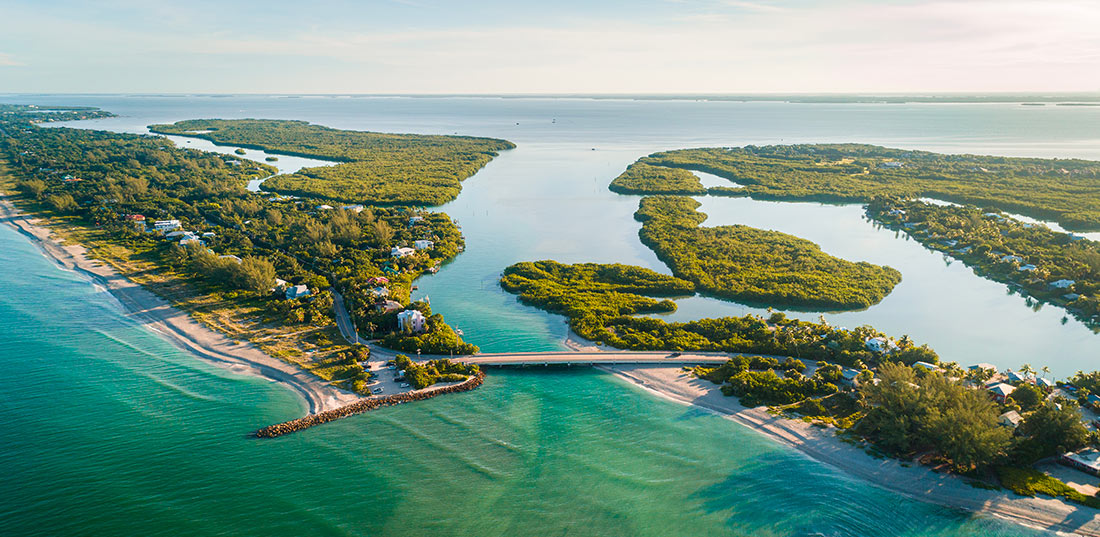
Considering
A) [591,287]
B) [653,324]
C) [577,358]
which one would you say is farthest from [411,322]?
[653,324]

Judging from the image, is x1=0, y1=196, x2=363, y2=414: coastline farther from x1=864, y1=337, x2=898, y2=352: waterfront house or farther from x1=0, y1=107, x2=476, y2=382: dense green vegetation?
x1=864, y1=337, x2=898, y2=352: waterfront house

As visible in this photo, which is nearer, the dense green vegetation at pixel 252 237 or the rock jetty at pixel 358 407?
the rock jetty at pixel 358 407

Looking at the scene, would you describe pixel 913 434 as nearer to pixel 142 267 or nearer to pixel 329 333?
pixel 329 333

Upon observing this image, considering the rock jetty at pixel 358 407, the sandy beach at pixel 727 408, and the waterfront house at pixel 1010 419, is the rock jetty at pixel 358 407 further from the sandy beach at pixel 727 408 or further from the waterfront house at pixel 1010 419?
the waterfront house at pixel 1010 419

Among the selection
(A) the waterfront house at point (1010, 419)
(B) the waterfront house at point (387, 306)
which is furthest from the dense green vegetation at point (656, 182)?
(A) the waterfront house at point (1010, 419)

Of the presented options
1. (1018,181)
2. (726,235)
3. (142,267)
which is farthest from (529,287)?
(1018,181)

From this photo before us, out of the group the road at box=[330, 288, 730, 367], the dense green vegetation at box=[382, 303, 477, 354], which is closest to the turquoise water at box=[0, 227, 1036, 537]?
the road at box=[330, 288, 730, 367]

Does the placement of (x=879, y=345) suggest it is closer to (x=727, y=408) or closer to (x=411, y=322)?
(x=727, y=408)
